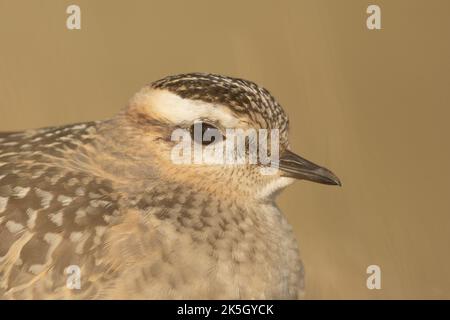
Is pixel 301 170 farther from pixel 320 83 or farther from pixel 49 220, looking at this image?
pixel 320 83

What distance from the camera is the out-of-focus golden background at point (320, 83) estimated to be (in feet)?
15.1

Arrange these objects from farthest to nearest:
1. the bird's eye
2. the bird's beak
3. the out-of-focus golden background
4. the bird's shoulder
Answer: the out-of-focus golden background
the bird's beak
the bird's eye
the bird's shoulder

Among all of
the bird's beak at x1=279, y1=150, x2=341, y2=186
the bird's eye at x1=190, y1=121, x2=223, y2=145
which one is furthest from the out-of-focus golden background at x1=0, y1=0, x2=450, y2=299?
the bird's eye at x1=190, y1=121, x2=223, y2=145

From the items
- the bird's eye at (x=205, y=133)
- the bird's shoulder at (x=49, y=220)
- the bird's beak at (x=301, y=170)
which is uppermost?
the bird's eye at (x=205, y=133)

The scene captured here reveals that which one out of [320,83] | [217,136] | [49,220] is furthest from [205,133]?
[320,83]

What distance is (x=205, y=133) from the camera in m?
2.66

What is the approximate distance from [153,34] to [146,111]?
2.39 metres

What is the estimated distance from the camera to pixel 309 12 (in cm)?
497

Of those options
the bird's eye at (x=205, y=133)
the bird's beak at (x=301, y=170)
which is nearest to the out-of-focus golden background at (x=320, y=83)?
the bird's beak at (x=301, y=170)

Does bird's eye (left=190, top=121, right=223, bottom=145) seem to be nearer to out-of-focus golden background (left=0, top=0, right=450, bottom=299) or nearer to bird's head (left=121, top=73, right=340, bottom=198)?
bird's head (left=121, top=73, right=340, bottom=198)

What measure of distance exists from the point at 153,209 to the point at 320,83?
7.89 feet

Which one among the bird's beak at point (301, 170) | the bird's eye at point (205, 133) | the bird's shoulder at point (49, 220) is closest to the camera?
the bird's shoulder at point (49, 220)

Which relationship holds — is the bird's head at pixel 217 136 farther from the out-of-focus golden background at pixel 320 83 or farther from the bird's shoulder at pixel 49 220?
the out-of-focus golden background at pixel 320 83

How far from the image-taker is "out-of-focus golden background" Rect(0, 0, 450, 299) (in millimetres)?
4605
